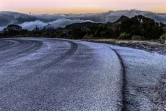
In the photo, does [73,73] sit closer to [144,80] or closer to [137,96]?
[144,80]

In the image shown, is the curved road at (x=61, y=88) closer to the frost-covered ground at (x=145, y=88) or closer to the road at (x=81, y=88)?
the road at (x=81, y=88)

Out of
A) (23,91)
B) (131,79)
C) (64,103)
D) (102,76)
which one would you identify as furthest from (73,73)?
(64,103)

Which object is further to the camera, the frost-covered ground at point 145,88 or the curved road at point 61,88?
the frost-covered ground at point 145,88

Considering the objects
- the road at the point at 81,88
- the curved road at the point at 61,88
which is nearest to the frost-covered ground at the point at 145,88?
the road at the point at 81,88

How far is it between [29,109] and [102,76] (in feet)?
11.5

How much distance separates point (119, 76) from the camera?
867cm

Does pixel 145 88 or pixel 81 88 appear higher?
pixel 81 88

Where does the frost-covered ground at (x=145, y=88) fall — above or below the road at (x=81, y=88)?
below

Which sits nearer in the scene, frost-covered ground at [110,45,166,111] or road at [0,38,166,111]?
road at [0,38,166,111]

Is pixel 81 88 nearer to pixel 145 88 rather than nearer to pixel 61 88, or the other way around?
pixel 61 88

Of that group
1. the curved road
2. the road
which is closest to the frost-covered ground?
the road

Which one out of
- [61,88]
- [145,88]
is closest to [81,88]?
[61,88]

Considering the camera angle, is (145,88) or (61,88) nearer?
(61,88)

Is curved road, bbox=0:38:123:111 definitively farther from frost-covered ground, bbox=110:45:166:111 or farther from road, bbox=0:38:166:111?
frost-covered ground, bbox=110:45:166:111
